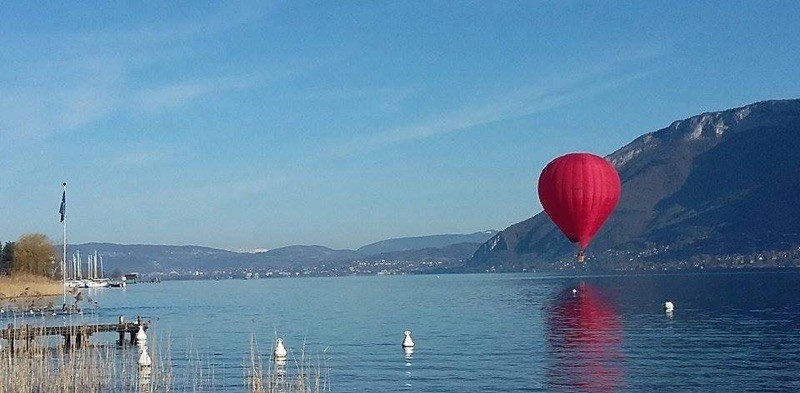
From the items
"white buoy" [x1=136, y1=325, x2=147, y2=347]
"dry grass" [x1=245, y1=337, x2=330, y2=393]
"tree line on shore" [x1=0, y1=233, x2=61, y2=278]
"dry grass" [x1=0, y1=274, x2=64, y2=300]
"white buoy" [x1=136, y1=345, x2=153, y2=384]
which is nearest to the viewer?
"dry grass" [x1=245, y1=337, x2=330, y2=393]

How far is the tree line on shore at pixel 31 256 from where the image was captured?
13812 cm

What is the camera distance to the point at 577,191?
64.1 m

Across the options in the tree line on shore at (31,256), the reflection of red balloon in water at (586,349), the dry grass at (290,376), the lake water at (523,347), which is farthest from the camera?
the tree line on shore at (31,256)

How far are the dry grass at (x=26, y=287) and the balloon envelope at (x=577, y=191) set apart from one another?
235ft

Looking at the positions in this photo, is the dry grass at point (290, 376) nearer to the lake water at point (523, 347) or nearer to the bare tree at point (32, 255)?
the lake water at point (523, 347)

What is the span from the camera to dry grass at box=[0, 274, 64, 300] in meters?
118

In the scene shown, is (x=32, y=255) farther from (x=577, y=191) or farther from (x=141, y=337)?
(x=577, y=191)

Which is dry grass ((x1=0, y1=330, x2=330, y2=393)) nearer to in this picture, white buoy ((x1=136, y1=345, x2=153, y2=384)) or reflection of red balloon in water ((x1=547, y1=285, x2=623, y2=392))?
white buoy ((x1=136, y1=345, x2=153, y2=384))

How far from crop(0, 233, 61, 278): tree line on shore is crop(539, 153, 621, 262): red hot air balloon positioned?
3681 inches

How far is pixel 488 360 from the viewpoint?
164 feet

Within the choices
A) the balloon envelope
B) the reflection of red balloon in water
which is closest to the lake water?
the reflection of red balloon in water

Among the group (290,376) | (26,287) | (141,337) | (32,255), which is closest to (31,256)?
(32,255)

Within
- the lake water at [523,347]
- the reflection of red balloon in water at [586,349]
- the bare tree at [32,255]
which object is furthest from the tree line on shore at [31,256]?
the reflection of red balloon in water at [586,349]

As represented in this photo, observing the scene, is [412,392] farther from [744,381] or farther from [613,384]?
[744,381]
